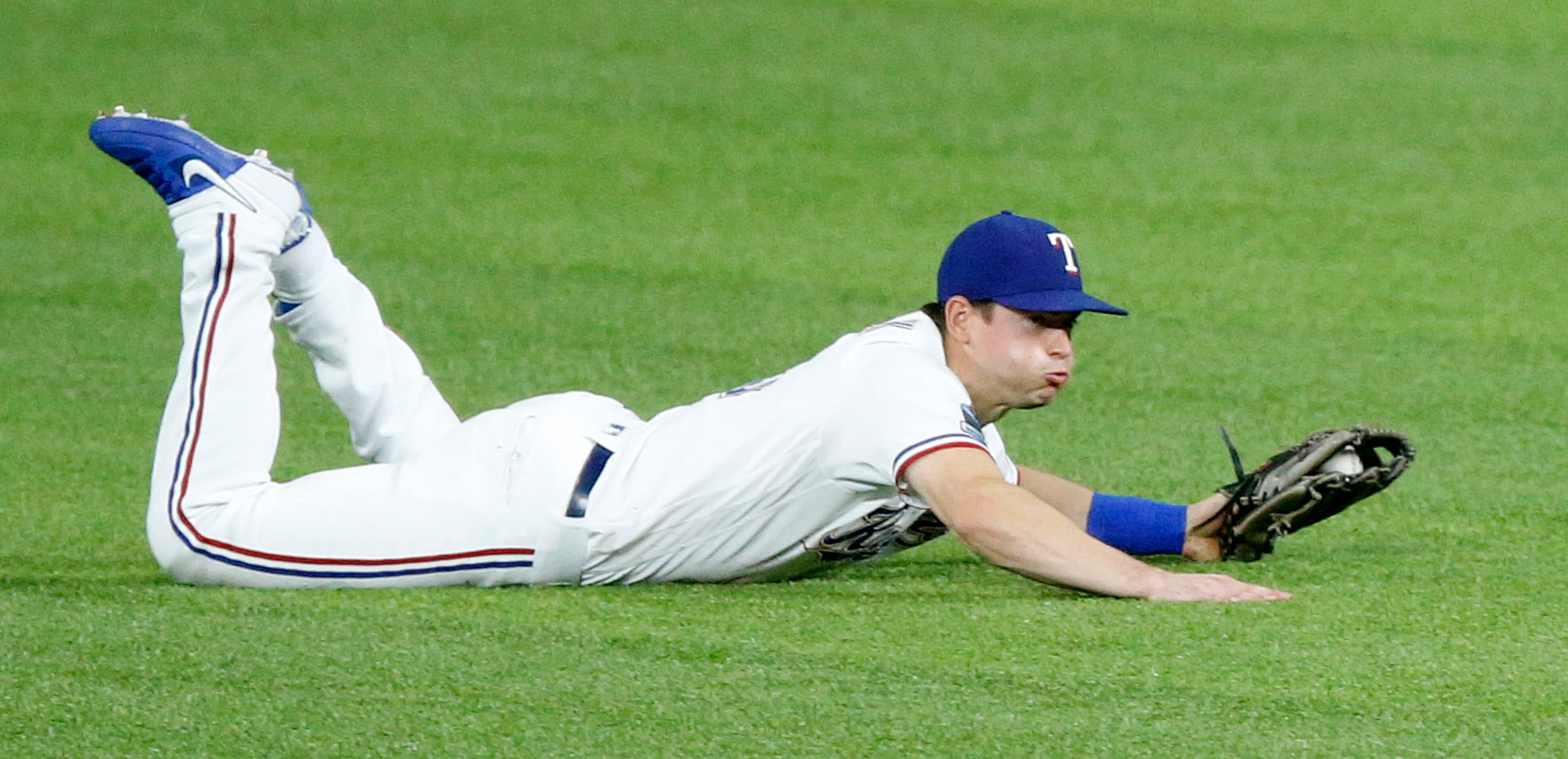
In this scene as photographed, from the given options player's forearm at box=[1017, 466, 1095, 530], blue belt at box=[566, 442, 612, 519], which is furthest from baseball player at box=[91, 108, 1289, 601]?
player's forearm at box=[1017, 466, 1095, 530]

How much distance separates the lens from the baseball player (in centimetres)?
375

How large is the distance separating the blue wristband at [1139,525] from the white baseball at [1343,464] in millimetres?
315

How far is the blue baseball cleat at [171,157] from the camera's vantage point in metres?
4.08

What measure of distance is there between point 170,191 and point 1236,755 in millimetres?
2290

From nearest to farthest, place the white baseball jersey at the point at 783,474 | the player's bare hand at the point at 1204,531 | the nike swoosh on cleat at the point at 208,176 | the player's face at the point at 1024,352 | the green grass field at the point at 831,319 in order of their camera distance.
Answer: the green grass field at the point at 831,319 < the white baseball jersey at the point at 783,474 < the player's face at the point at 1024,352 < the nike swoosh on cleat at the point at 208,176 < the player's bare hand at the point at 1204,531

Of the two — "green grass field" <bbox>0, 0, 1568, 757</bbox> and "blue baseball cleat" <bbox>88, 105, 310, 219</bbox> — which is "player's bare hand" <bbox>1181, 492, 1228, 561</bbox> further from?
"blue baseball cleat" <bbox>88, 105, 310, 219</bbox>

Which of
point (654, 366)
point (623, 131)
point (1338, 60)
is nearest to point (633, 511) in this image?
point (654, 366)

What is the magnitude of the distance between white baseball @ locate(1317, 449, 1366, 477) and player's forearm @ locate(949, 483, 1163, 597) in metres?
0.54

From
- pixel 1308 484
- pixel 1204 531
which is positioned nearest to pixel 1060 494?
pixel 1204 531

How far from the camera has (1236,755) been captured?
2939 millimetres

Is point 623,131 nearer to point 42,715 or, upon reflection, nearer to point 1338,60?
point 1338,60

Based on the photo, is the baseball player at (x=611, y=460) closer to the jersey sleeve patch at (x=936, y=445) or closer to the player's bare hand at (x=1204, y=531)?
the jersey sleeve patch at (x=936, y=445)

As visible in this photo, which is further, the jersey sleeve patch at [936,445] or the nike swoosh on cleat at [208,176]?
the nike swoosh on cleat at [208,176]

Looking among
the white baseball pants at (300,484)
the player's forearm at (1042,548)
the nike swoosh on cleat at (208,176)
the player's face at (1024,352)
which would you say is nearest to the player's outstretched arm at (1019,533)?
the player's forearm at (1042,548)
